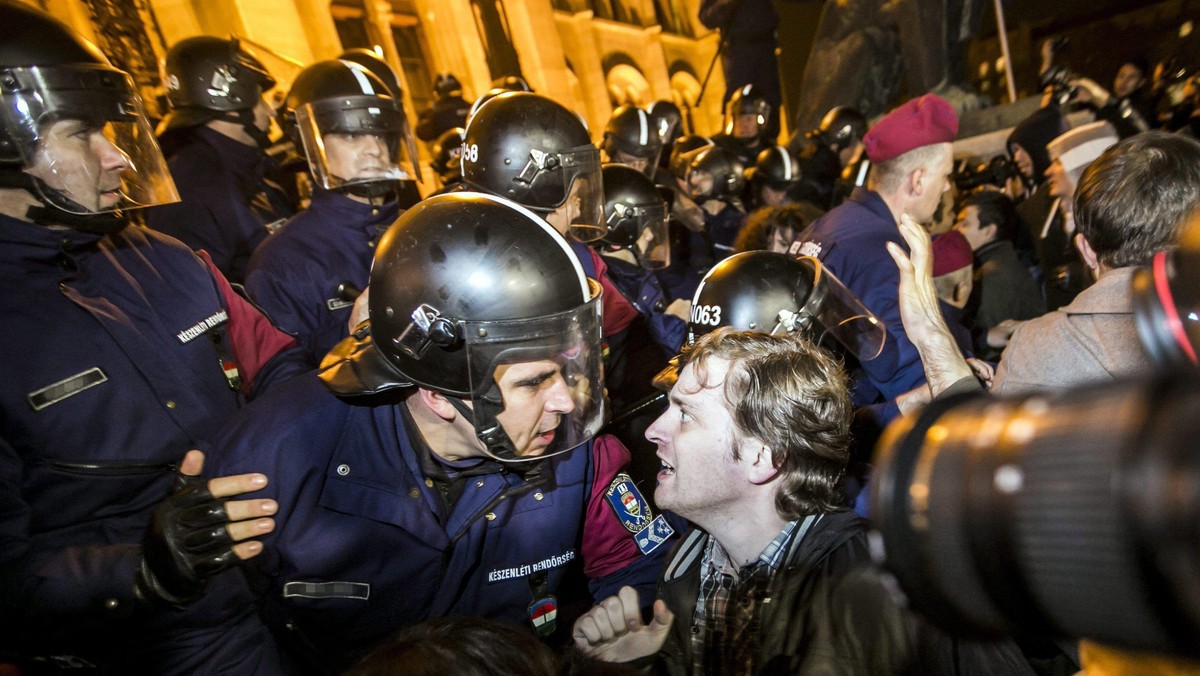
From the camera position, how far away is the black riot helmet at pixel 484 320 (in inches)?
68.3

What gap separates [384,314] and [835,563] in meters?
1.37

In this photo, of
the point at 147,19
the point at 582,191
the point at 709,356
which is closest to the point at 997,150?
the point at 582,191

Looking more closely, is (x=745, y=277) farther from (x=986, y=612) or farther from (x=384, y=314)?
(x=986, y=612)

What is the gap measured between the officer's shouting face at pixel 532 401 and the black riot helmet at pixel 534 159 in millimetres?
1673

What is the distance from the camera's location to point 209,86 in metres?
3.76

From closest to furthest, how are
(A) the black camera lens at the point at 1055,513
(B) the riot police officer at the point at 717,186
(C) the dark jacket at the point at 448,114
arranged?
(A) the black camera lens at the point at 1055,513, (B) the riot police officer at the point at 717,186, (C) the dark jacket at the point at 448,114

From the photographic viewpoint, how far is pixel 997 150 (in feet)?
25.9

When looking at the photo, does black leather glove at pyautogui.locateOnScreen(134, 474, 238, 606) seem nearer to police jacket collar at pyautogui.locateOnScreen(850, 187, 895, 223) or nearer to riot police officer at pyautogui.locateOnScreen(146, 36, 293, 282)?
riot police officer at pyautogui.locateOnScreen(146, 36, 293, 282)

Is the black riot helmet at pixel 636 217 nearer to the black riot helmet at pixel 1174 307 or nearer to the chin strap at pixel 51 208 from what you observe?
the chin strap at pixel 51 208

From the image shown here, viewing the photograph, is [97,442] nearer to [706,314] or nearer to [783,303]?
[706,314]

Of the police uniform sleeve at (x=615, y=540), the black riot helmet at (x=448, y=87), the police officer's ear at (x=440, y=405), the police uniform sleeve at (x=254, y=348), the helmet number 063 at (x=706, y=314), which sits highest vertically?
the black riot helmet at (x=448, y=87)

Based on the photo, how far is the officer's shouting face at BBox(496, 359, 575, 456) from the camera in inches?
70.3

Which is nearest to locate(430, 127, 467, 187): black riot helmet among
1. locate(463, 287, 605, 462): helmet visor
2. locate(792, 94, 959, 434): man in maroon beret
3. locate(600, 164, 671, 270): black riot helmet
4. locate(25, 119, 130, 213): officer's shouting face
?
locate(600, 164, 671, 270): black riot helmet

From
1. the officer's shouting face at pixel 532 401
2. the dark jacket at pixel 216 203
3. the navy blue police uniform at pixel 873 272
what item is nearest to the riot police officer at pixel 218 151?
the dark jacket at pixel 216 203
